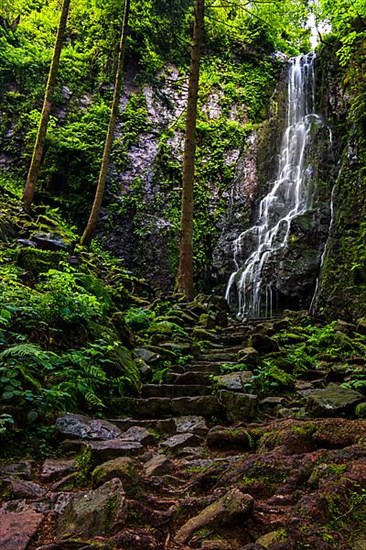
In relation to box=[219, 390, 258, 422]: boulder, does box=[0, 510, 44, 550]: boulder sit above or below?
below

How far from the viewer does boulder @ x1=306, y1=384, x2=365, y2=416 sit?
11.6 ft

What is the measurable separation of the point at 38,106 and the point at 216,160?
7.37 m

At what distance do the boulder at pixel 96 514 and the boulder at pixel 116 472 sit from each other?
19 centimetres

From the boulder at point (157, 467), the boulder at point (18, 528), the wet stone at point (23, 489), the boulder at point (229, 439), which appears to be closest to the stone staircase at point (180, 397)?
the boulder at point (229, 439)

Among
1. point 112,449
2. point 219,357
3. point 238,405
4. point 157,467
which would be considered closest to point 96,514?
point 157,467

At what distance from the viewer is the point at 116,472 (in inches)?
89.7

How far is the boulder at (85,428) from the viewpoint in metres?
3.19

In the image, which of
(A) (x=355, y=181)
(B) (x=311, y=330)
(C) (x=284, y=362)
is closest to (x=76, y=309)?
(C) (x=284, y=362)

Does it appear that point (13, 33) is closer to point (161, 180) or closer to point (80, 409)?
point (161, 180)

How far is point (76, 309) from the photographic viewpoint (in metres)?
4.69

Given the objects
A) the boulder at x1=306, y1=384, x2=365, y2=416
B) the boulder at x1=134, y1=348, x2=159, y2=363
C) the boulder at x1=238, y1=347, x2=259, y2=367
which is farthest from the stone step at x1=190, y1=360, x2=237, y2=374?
the boulder at x1=306, y1=384, x2=365, y2=416

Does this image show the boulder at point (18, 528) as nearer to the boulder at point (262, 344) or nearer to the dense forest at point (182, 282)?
the dense forest at point (182, 282)

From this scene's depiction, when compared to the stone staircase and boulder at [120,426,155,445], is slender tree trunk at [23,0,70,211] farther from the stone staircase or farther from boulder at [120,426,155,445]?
boulder at [120,426,155,445]

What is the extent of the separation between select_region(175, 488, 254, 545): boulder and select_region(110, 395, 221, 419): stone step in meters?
2.24
